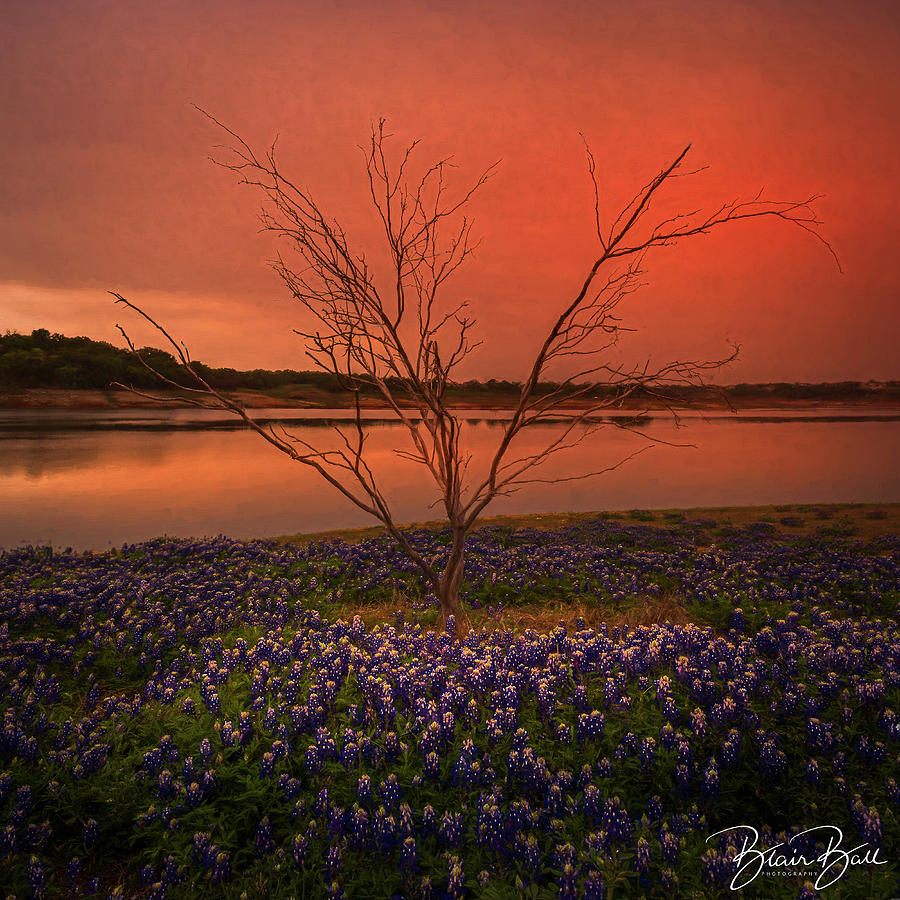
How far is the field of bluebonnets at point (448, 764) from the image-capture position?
320 centimetres

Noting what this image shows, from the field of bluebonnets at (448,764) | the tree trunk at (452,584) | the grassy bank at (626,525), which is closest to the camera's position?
the field of bluebonnets at (448,764)

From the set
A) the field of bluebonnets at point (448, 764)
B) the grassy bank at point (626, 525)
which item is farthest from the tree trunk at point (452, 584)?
the field of bluebonnets at point (448, 764)

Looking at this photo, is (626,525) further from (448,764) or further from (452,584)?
(448,764)

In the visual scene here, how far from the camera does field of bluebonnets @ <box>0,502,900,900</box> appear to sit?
3.20m

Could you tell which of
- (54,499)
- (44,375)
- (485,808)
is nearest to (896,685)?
(485,808)

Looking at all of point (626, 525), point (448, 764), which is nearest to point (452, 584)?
point (448, 764)

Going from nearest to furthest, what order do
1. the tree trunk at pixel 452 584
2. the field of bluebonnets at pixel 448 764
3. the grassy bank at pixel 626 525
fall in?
the field of bluebonnets at pixel 448 764, the tree trunk at pixel 452 584, the grassy bank at pixel 626 525

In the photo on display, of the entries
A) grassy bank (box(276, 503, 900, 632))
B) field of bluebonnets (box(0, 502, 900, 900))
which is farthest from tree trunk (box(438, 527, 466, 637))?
field of bluebonnets (box(0, 502, 900, 900))

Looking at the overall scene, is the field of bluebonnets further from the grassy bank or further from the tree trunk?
the grassy bank

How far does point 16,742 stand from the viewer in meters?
4.39

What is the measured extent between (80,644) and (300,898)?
5.08 meters

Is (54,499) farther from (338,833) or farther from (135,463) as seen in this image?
(338,833)

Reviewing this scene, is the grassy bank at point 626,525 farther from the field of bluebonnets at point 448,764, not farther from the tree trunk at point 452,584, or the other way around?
the field of bluebonnets at point 448,764

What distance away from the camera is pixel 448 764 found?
3.83 m
